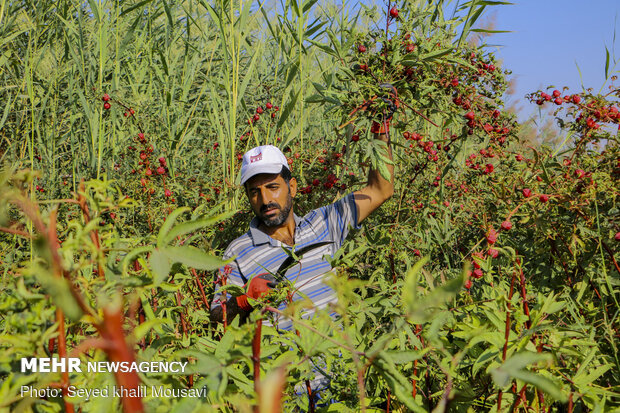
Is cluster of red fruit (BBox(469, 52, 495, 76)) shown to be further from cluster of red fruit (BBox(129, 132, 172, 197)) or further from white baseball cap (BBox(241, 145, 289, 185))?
cluster of red fruit (BBox(129, 132, 172, 197))

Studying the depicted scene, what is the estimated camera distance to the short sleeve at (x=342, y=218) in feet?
7.57

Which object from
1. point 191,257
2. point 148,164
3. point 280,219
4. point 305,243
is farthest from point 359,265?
point 191,257

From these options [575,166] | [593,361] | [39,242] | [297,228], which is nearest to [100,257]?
[39,242]

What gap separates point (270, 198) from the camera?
7.70ft

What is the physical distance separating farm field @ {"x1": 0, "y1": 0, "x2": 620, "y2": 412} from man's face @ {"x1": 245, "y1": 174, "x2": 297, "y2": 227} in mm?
184

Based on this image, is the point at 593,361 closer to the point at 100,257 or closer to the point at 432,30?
the point at 100,257

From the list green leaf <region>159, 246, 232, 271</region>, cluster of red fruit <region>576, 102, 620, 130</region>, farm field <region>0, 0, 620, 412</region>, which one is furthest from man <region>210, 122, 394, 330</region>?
green leaf <region>159, 246, 232, 271</region>

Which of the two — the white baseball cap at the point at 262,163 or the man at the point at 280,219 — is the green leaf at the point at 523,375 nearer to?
the man at the point at 280,219

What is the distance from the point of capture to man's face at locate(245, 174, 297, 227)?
2.32 m

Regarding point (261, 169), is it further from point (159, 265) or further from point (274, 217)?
point (159, 265)

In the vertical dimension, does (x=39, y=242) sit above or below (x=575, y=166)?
below

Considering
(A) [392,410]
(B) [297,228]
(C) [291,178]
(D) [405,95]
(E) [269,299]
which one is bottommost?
(A) [392,410]

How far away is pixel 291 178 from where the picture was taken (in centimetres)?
264

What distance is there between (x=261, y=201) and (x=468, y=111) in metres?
0.99
